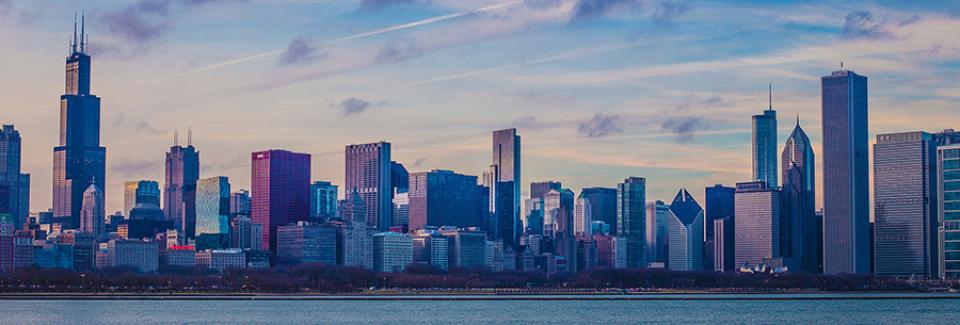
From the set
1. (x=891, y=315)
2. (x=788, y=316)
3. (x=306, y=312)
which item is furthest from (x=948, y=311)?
(x=306, y=312)

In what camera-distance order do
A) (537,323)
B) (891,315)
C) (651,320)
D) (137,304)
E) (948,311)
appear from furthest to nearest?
(137,304) → (948,311) → (891,315) → (651,320) → (537,323)

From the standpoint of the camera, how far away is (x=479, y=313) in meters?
153

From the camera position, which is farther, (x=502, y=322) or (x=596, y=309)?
(x=596, y=309)

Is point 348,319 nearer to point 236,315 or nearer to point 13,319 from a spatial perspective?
point 236,315

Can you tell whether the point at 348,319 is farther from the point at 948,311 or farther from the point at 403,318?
the point at 948,311

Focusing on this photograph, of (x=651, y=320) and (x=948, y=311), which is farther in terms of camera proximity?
(x=948, y=311)

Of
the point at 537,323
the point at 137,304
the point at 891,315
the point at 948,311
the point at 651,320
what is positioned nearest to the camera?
the point at 537,323

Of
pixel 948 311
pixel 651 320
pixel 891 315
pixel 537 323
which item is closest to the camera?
pixel 537 323

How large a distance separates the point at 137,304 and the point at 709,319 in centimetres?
7290

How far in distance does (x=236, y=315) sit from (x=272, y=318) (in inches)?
304

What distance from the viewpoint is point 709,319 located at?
138 metres

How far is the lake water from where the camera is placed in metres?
134

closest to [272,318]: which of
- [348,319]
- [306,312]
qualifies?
[348,319]

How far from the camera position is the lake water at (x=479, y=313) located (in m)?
134
